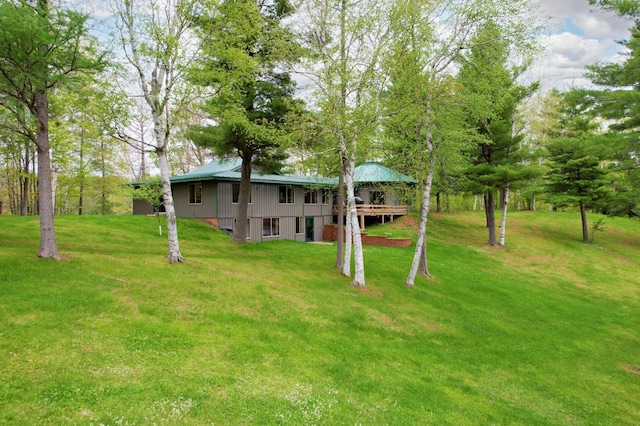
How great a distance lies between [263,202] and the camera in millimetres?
23250

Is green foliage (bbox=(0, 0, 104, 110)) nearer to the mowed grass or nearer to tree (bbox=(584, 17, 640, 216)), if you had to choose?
the mowed grass

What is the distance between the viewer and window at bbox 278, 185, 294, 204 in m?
24.5

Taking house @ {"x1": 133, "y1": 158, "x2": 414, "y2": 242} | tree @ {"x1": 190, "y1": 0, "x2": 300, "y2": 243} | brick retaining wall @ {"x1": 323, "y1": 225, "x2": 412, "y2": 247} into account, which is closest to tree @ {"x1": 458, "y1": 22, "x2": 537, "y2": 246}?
house @ {"x1": 133, "y1": 158, "x2": 414, "y2": 242}

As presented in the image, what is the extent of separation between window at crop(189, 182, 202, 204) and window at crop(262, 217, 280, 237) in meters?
4.35

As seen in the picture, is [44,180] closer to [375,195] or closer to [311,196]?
[311,196]

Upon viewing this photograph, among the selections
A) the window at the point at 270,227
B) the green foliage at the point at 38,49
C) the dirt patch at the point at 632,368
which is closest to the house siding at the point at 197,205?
the window at the point at 270,227

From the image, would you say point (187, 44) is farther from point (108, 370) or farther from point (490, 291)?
point (490, 291)

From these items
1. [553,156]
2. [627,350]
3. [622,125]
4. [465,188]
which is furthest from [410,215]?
[627,350]

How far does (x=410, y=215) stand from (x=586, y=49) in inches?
622

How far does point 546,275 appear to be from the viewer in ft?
62.0

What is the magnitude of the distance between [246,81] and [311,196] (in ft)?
46.6

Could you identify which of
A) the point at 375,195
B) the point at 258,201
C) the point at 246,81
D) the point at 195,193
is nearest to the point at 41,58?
the point at 246,81

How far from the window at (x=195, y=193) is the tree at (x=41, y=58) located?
13.0 meters

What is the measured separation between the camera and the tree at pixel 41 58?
7.29 metres
